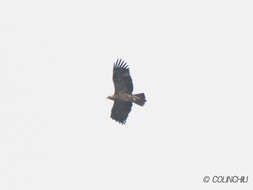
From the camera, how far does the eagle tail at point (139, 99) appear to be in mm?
28906

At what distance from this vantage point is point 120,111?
30.6 metres

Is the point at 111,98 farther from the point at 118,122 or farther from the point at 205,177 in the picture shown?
the point at 205,177

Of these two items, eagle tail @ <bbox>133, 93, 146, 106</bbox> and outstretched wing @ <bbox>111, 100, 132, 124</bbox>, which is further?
outstretched wing @ <bbox>111, 100, 132, 124</bbox>

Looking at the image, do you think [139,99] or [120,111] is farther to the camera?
[120,111]

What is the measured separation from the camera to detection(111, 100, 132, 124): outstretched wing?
30.3 meters

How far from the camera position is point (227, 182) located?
28891 mm

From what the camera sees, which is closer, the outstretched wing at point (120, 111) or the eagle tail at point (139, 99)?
the eagle tail at point (139, 99)

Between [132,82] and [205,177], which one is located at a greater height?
[132,82]

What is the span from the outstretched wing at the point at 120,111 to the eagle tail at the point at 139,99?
119cm

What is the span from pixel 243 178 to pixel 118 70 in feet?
25.1

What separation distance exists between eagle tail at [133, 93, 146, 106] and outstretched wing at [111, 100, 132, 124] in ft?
3.90

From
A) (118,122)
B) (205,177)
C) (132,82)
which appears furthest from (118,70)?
(205,177)

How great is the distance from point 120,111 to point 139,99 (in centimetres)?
188

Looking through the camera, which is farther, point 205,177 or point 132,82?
point 205,177
